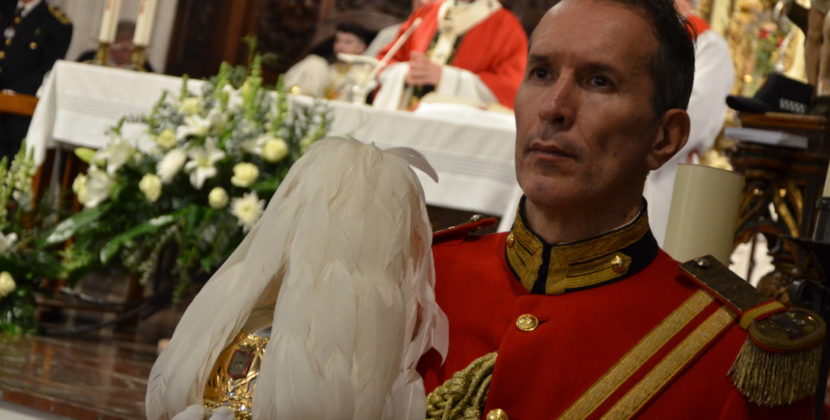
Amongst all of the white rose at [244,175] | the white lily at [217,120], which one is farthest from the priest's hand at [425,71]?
the white rose at [244,175]

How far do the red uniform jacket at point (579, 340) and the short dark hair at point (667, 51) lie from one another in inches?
7.5

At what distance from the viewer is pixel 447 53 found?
570 centimetres

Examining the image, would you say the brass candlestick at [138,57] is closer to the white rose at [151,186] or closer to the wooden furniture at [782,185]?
the white rose at [151,186]

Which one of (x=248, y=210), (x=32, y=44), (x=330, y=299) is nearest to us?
(x=330, y=299)

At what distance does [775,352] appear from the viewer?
143 cm

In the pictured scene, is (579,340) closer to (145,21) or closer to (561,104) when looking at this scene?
(561,104)

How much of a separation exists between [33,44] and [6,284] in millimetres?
4229

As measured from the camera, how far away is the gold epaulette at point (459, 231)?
1789mm

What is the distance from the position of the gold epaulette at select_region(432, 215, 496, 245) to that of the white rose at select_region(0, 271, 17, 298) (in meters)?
2.68

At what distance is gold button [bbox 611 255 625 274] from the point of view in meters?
1.59

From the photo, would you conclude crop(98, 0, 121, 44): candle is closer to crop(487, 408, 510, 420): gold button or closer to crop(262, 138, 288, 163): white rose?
crop(262, 138, 288, 163): white rose

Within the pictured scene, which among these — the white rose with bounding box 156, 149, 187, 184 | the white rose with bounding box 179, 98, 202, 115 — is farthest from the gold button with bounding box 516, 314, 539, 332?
the white rose with bounding box 179, 98, 202, 115

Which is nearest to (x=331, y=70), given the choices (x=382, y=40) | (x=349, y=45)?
(x=349, y=45)

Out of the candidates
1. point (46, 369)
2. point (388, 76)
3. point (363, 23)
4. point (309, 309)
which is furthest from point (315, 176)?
point (363, 23)
